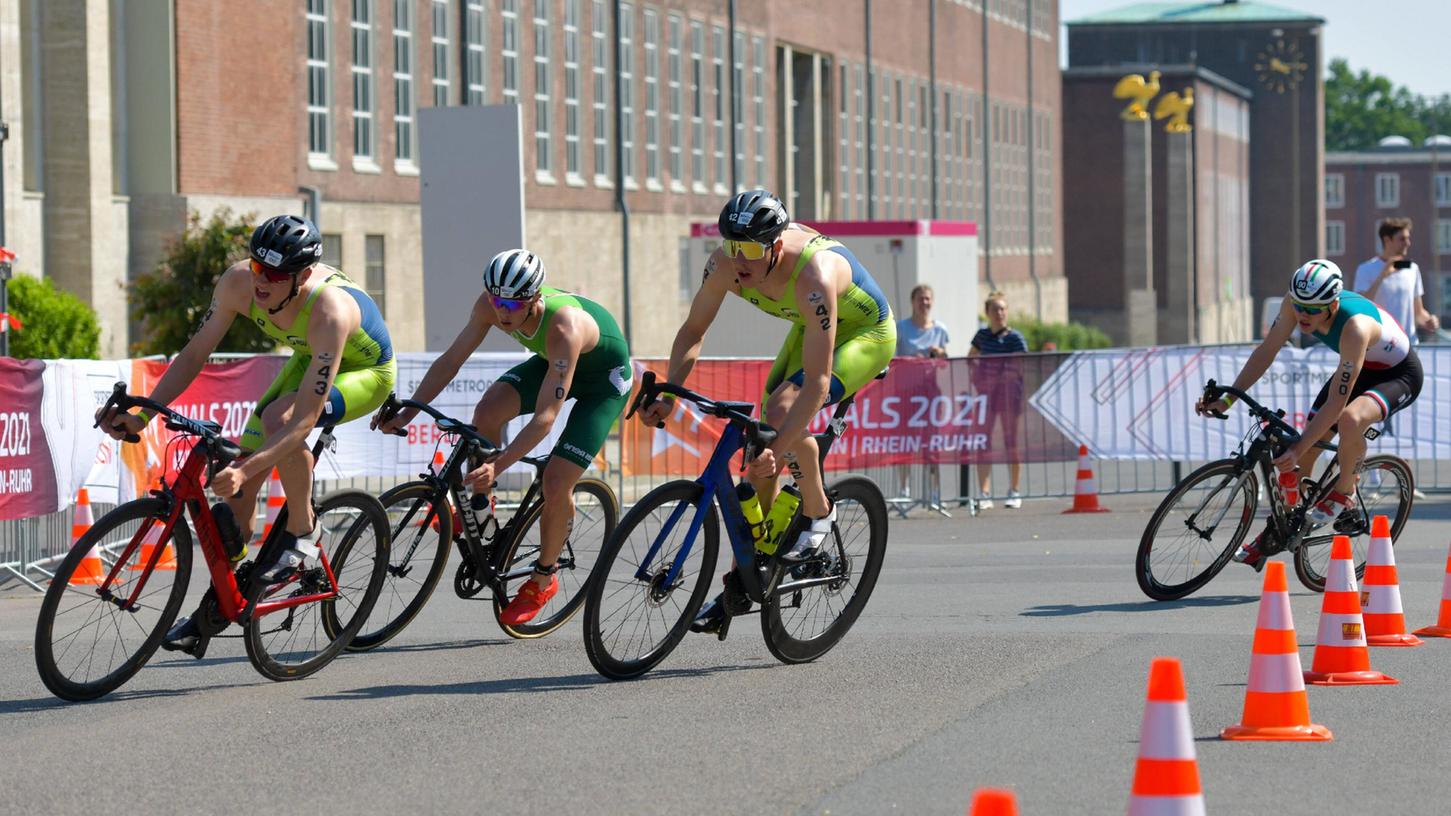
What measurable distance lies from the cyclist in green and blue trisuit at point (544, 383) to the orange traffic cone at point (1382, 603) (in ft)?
10.9

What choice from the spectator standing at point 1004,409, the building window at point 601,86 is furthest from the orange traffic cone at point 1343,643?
the building window at point 601,86

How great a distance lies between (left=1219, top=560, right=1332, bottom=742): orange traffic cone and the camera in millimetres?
7629

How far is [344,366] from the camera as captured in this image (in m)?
9.15

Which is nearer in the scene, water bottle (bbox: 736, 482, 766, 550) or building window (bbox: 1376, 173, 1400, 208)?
water bottle (bbox: 736, 482, 766, 550)

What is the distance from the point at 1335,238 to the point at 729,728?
14031cm

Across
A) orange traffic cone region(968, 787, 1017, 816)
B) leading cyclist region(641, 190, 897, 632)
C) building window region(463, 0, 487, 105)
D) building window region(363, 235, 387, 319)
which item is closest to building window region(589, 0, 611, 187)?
building window region(463, 0, 487, 105)

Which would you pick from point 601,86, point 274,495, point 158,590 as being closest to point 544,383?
point 158,590

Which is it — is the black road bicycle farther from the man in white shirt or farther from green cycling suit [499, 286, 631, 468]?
the man in white shirt

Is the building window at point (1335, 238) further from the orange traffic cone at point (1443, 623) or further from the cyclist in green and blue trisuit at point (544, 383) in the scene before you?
the cyclist in green and blue trisuit at point (544, 383)

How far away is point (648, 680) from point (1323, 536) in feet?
14.3

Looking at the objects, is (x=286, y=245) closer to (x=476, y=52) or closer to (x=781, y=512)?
(x=781, y=512)

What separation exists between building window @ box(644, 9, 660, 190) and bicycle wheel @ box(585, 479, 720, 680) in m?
43.0

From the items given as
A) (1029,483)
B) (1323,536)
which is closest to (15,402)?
(1323,536)

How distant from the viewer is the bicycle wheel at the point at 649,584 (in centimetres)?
858
